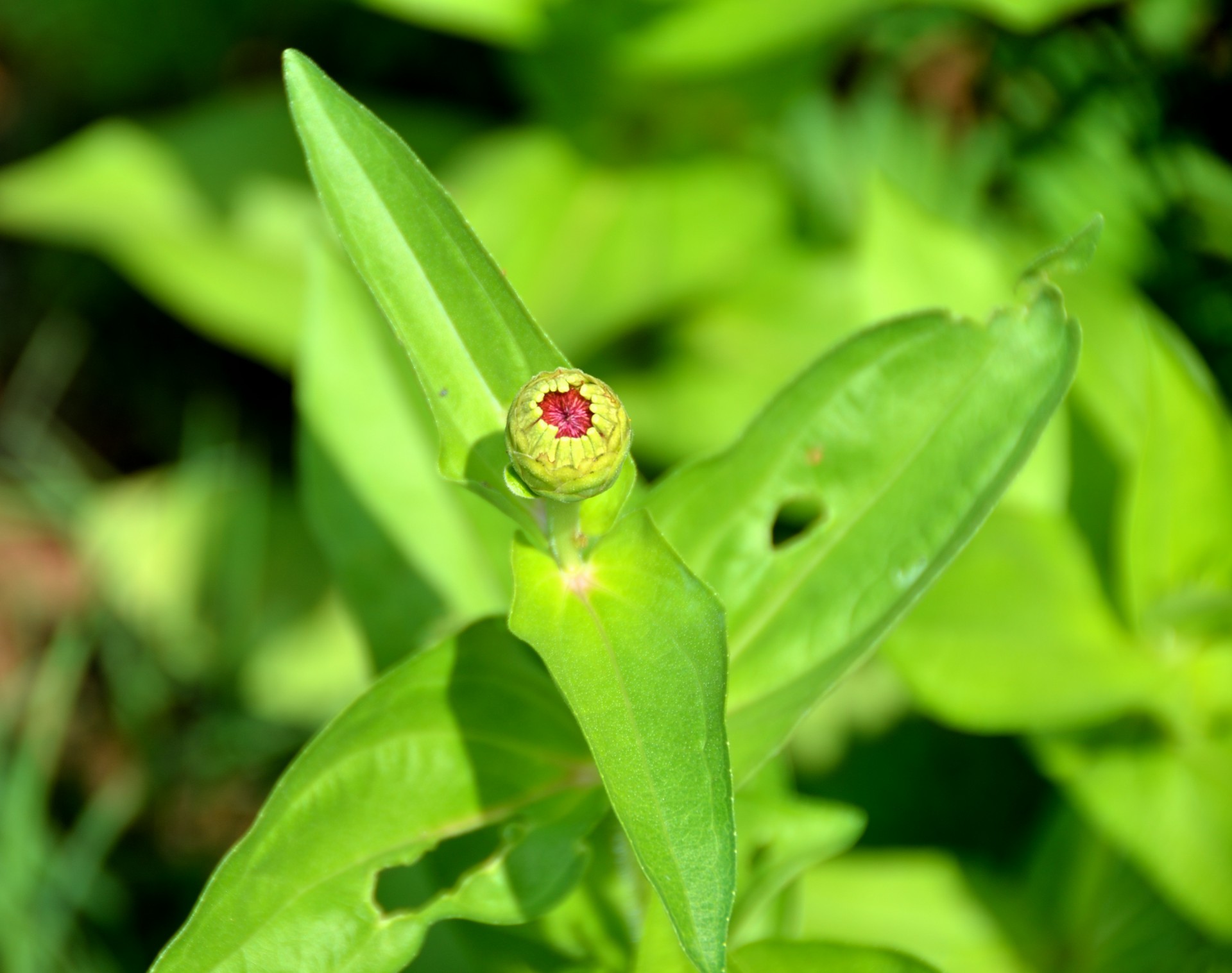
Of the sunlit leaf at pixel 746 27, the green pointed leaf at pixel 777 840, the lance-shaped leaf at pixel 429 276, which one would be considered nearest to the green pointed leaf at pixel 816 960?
the green pointed leaf at pixel 777 840

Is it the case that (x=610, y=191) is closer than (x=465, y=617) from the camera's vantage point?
No

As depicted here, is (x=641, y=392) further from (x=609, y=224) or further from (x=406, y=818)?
(x=406, y=818)

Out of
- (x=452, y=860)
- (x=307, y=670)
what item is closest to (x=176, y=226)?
(x=307, y=670)

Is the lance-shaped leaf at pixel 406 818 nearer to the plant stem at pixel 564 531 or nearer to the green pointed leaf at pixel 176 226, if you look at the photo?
the plant stem at pixel 564 531

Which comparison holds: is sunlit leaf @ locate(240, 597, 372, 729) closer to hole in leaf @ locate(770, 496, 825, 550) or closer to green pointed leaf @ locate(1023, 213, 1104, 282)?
hole in leaf @ locate(770, 496, 825, 550)

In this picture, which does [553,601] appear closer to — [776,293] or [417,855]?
[417,855]

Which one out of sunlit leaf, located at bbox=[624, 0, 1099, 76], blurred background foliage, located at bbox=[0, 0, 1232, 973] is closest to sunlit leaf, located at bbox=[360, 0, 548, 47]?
blurred background foliage, located at bbox=[0, 0, 1232, 973]

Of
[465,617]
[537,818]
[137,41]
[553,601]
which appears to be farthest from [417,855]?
[137,41]
